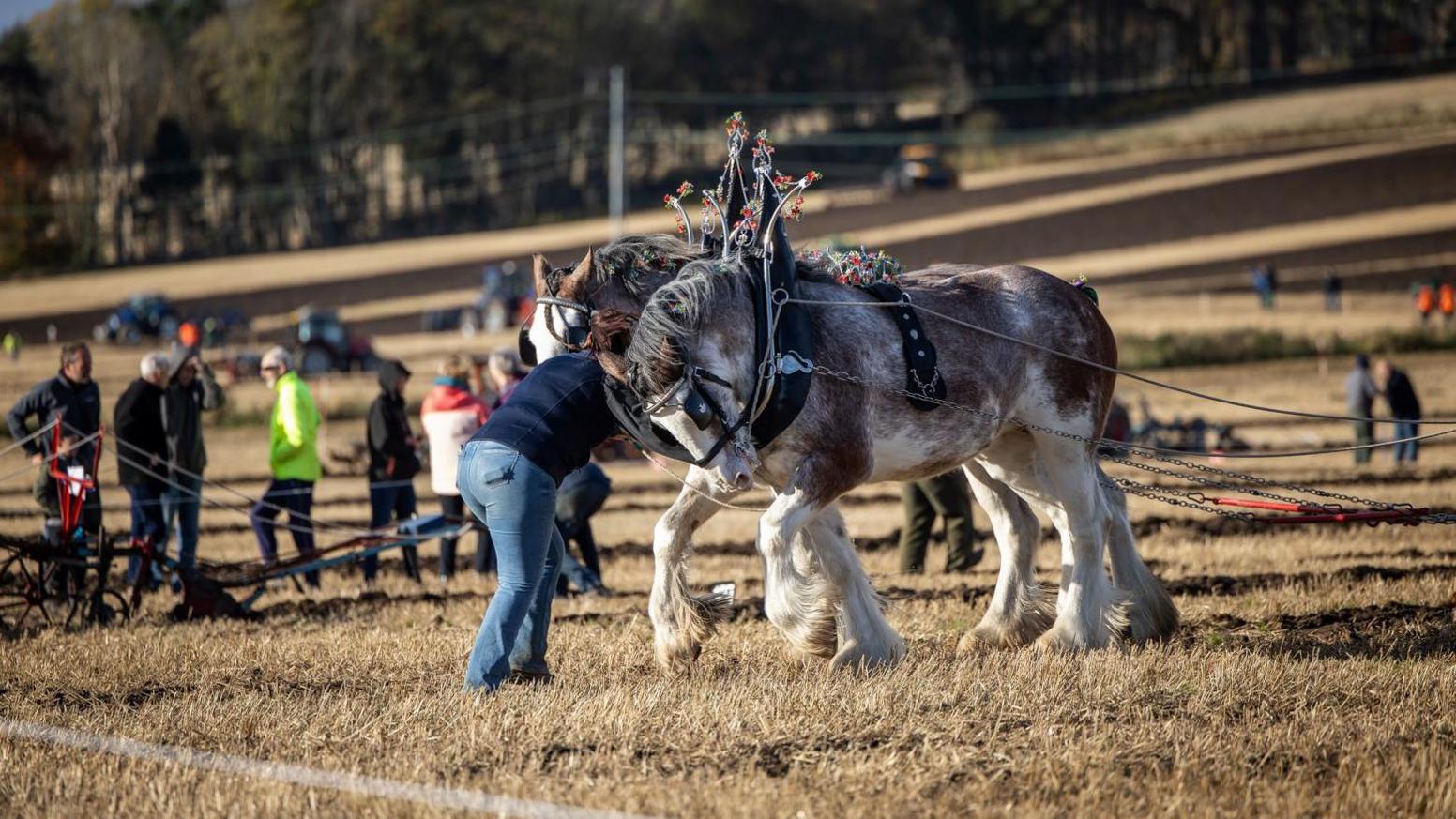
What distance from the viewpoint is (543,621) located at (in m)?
7.54

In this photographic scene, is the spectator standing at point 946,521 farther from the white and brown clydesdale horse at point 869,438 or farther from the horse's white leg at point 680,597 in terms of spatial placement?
the horse's white leg at point 680,597

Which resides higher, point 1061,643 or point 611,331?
point 611,331

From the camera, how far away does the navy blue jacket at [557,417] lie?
703cm

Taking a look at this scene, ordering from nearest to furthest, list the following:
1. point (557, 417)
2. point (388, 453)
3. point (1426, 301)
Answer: point (557, 417) → point (388, 453) → point (1426, 301)

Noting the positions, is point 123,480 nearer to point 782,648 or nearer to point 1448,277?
point 782,648

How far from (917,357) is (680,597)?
165cm

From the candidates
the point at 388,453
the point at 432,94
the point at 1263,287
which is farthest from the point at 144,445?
the point at 432,94

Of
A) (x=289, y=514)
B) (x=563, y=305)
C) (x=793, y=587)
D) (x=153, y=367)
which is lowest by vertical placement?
(x=289, y=514)

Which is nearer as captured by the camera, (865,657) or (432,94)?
(865,657)

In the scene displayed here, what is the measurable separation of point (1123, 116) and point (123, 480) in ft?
227

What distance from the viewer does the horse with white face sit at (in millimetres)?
7191

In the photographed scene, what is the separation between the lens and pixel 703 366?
714 centimetres

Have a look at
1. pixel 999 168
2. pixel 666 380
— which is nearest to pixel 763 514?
pixel 666 380

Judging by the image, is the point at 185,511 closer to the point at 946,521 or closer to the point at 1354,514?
the point at 946,521
